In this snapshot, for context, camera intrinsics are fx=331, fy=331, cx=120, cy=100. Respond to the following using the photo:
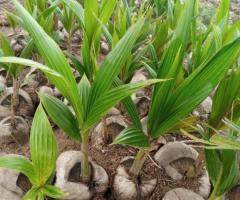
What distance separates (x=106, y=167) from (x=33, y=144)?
1.31 feet

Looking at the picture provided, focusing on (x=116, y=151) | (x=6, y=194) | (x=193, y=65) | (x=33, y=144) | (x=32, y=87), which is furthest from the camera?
(x=32, y=87)

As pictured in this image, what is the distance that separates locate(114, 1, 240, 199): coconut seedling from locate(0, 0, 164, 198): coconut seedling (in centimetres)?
12

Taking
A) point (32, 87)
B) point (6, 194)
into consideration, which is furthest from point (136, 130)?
point (32, 87)

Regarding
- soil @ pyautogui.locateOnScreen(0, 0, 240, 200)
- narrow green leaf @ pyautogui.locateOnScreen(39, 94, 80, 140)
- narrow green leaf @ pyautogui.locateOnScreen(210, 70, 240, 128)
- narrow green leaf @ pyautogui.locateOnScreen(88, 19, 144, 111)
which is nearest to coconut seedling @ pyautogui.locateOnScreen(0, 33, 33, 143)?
soil @ pyautogui.locateOnScreen(0, 0, 240, 200)

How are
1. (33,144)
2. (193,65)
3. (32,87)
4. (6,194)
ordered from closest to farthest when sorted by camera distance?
(33,144) → (6,194) → (193,65) → (32,87)

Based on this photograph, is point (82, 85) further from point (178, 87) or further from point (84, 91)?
point (178, 87)

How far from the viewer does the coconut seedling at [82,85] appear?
2.83ft

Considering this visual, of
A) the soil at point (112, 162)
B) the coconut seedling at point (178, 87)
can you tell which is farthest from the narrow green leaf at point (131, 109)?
the soil at point (112, 162)

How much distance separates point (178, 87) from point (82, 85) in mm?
285

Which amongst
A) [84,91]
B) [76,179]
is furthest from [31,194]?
[84,91]

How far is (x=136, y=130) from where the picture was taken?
1.01m

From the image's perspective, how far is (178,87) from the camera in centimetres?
96

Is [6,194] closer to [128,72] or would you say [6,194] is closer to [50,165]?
[50,165]

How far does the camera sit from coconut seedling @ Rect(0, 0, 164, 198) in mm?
862
